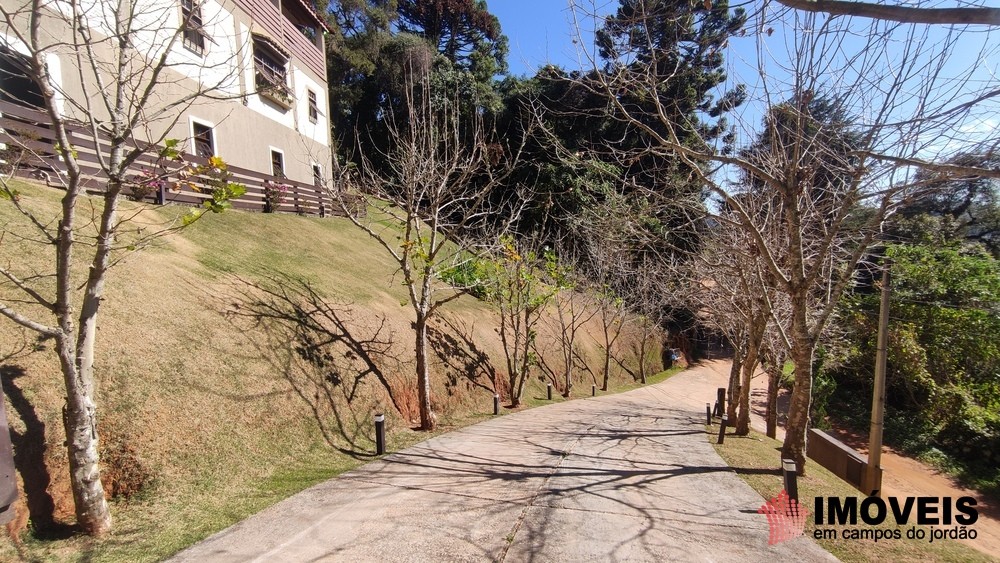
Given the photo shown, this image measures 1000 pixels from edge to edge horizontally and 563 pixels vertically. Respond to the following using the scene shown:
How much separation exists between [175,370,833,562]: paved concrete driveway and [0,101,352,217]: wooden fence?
3.59 metres

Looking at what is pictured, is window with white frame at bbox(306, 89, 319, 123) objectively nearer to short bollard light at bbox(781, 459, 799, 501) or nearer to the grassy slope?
the grassy slope

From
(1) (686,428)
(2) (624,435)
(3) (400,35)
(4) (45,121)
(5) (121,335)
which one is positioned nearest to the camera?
(5) (121,335)

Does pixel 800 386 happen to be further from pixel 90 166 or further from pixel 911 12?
pixel 90 166

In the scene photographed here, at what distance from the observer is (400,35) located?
3188 centimetres

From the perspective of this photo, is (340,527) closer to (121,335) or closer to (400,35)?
(121,335)

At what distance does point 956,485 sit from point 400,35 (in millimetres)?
35797

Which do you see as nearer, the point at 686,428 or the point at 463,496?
the point at 463,496

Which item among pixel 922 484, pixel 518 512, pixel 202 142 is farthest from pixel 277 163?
pixel 922 484

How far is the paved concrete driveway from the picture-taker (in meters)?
4.26

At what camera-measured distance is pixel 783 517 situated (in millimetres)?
5332

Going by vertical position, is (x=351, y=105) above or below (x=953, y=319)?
above

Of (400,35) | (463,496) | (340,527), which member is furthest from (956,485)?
(400,35)

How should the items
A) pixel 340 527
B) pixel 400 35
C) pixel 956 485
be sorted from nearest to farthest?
1. pixel 340 527
2. pixel 956 485
3. pixel 400 35

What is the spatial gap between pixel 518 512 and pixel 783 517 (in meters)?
3.11
